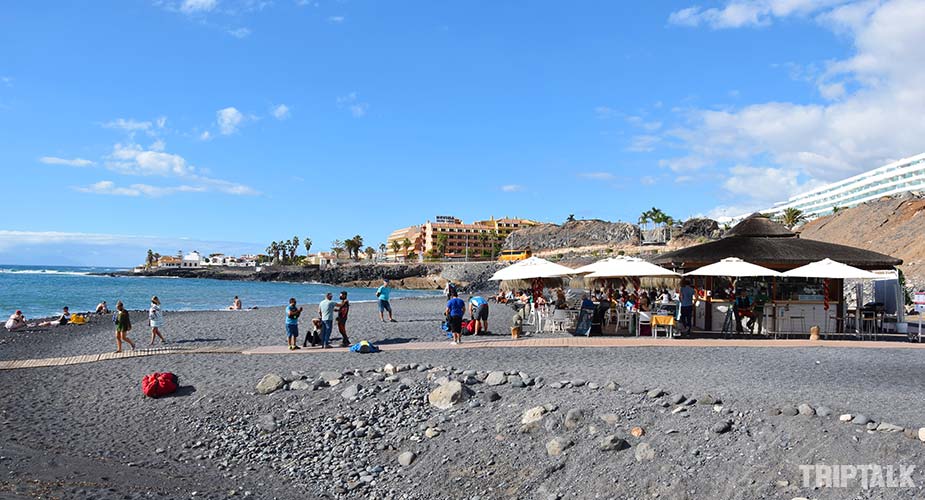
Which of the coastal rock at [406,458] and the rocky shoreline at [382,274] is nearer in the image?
the coastal rock at [406,458]

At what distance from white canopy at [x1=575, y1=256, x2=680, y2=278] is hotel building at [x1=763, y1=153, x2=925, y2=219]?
78.4 m

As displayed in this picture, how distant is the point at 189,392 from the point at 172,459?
2497 mm

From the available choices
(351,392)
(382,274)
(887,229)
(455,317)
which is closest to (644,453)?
(351,392)

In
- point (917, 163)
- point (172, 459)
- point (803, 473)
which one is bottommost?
point (172, 459)

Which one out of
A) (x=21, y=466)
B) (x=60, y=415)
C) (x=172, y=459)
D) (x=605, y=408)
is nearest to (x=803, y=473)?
(x=605, y=408)

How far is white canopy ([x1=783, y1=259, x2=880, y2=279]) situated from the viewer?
48.1ft

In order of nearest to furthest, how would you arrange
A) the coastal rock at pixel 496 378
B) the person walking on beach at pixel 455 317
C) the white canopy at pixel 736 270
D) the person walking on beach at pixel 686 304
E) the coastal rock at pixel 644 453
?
the coastal rock at pixel 644 453 < the coastal rock at pixel 496 378 < the person walking on beach at pixel 455 317 < the white canopy at pixel 736 270 < the person walking on beach at pixel 686 304

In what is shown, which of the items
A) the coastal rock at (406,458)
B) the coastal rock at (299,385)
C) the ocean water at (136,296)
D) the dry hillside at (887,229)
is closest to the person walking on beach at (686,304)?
the coastal rock at (299,385)

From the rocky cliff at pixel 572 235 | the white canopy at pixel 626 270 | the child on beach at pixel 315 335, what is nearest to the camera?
the child on beach at pixel 315 335

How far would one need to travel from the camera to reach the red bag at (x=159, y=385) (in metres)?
10.8

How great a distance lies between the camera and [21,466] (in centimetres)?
796

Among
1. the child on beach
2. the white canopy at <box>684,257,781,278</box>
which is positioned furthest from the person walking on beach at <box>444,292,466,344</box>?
the white canopy at <box>684,257,781,278</box>

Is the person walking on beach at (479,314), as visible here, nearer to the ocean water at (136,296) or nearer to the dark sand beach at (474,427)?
the dark sand beach at (474,427)

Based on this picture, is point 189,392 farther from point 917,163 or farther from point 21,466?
point 917,163
